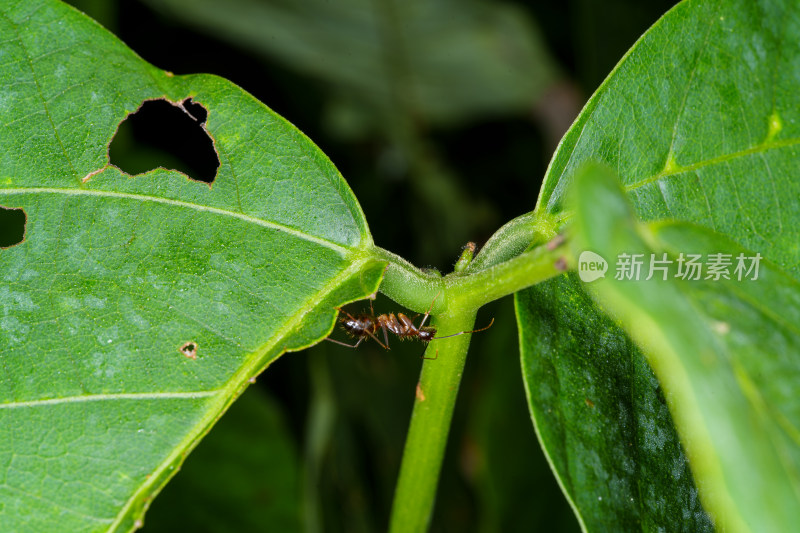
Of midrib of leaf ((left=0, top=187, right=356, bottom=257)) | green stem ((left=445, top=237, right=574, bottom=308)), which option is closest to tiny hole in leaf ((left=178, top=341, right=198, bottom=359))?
midrib of leaf ((left=0, top=187, right=356, bottom=257))

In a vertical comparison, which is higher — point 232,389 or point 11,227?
point 232,389

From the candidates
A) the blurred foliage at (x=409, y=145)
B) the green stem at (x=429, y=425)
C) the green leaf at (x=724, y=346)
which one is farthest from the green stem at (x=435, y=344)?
the blurred foliage at (x=409, y=145)

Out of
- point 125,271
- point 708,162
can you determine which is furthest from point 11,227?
point 708,162

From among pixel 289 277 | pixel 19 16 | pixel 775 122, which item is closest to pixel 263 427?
pixel 289 277

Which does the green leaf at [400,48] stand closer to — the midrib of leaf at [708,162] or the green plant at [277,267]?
the green plant at [277,267]

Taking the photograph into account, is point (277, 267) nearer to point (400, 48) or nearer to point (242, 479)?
point (242, 479)

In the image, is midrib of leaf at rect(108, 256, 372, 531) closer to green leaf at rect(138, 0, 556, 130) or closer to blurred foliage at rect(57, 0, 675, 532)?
A: blurred foliage at rect(57, 0, 675, 532)
